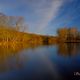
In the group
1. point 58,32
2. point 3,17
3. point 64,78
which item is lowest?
point 64,78

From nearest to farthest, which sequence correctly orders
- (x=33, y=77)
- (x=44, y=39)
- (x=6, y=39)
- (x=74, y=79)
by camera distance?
(x=74, y=79) → (x=33, y=77) → (x=6, y=39) → (x=44, y=39)

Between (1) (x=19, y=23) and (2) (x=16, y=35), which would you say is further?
(2) (x=16, y=35)

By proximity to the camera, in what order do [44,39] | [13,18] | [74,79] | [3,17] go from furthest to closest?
[44,39] → [13,18] → [3,17] → [74,79]

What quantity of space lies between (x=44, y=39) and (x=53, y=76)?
50.7 meters

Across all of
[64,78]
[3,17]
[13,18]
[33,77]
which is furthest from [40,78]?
[13,18]

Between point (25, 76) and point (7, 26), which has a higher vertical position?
point (7, 26)

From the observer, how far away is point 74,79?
5703 mm

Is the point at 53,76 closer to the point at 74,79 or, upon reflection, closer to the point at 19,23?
the point at 74,79

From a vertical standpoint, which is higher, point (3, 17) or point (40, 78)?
point (3, 17)

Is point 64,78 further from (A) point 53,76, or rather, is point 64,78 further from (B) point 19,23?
(B) point 19,23

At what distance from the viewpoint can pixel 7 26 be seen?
33125 mm

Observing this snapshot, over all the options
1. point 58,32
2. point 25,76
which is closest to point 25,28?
point 58,32

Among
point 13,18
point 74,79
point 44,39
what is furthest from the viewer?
point 44,39

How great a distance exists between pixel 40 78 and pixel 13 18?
98.3ft
